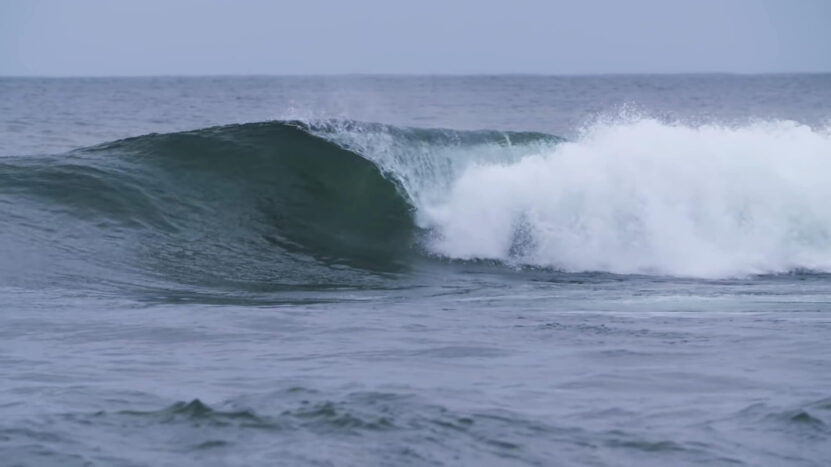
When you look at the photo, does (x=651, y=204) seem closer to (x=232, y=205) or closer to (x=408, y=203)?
(x=408, y=203)

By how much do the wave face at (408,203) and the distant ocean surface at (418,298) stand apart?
1.8 inches

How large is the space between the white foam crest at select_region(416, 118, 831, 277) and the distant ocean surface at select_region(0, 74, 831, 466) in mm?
41

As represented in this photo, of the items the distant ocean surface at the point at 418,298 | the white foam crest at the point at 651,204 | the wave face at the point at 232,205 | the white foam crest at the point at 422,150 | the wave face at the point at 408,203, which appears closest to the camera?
the distant ocean surface at the point at 418,298

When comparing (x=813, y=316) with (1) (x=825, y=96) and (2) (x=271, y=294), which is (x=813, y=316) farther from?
(1) (x=825, y=96)

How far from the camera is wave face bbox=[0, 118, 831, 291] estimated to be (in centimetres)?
1234

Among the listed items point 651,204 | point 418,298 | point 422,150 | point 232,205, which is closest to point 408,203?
point 422,150

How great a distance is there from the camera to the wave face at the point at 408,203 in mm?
12344

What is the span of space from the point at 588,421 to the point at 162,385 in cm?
229

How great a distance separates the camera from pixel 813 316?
8656 millimetres

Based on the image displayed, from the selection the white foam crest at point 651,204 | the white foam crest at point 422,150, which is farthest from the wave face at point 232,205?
the white foam crest at point 651,204

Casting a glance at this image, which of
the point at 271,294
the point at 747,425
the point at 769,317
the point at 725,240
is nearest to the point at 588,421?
the point at 747,425

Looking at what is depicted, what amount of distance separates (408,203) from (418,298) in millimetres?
4769

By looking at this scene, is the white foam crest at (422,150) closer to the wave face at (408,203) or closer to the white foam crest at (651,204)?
the wave face at (408,203)

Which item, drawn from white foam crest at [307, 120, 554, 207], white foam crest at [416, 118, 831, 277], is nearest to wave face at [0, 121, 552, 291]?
white foam crest at [307, 120, 554, 207]
